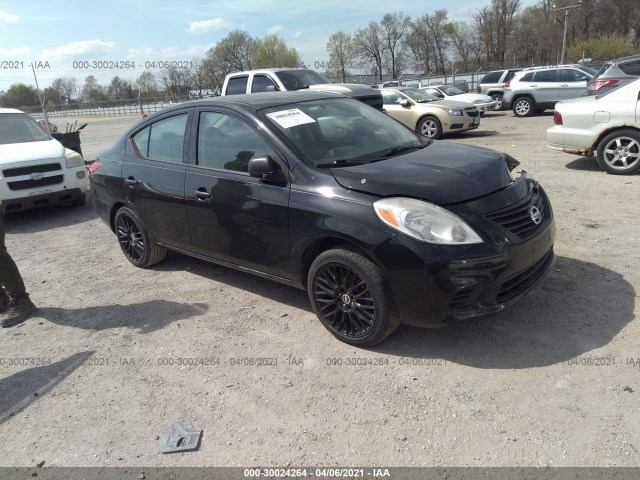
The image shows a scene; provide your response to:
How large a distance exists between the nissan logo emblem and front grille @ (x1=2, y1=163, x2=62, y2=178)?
7323 mm

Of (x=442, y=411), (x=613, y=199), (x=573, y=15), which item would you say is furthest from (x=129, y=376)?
(x=573, y=15)

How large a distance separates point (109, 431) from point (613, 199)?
639 centimetres

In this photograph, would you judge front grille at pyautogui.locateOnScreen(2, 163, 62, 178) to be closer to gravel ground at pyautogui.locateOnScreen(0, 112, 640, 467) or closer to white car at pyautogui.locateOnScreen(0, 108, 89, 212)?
white car at pyautogui.locateOnScreen(0, 108, 89, 212)

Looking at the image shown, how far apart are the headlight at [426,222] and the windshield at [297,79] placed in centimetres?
822

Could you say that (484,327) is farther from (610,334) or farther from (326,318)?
(326,318)

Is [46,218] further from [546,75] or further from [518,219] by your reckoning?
[546,75]

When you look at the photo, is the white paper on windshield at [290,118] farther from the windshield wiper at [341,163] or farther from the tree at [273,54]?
the tree at [273,54]

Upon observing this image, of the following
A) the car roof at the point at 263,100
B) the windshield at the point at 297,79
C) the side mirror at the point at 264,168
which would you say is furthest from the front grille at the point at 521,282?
the windshield at the point at 297,79

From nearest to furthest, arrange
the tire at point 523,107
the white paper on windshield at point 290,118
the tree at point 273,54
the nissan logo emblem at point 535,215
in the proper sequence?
the nissan logo emblem at point 535,215, the white paper on windshield at point 290,118, the tire at point 523,107, the tree at point 273,54

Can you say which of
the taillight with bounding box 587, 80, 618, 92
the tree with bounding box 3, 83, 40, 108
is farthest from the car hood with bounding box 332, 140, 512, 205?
the tree with bounding box 3, 83, 40, 108

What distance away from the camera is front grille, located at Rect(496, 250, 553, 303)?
3.21 m

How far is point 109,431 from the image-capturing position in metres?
2.90

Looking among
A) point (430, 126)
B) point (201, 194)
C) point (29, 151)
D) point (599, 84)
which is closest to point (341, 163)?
point (201, 194)

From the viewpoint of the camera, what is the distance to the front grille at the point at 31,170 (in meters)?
7.42
